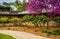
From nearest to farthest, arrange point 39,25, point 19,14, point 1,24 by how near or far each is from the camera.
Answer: point 39,25, point 1,24, point 19,14

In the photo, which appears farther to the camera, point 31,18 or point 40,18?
point 31,18

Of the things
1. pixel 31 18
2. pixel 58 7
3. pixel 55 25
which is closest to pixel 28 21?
pixel 31 18

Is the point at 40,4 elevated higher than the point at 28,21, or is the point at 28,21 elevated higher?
the point at 40,4

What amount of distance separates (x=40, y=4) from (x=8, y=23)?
11.3 metres

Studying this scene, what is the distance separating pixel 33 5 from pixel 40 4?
0.89 meters

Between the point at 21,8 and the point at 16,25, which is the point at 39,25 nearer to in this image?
the point at 16,25

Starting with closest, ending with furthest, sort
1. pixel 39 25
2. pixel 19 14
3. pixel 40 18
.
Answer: pixel 40 18, pixel 39 25, pixel 19 14

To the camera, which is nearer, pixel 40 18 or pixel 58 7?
pixel 58 7

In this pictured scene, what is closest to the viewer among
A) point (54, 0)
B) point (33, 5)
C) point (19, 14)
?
point (54, 0)

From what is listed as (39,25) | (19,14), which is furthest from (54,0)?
(19,14)

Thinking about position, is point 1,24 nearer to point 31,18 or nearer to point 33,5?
point 31,18

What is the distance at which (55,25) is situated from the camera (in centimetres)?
3538

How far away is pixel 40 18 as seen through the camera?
3028cm

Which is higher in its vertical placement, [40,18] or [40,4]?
[40,4]
